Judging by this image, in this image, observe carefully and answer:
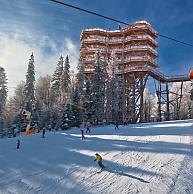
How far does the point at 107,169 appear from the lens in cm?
1138

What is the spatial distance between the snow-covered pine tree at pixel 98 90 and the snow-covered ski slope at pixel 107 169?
65.0ft

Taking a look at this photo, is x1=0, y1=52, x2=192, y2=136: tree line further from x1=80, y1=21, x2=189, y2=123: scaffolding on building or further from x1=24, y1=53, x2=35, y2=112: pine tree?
x1=80, y1=21, x2=189, y2=123: scaffolding on building

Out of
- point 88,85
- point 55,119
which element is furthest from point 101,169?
point 55,119

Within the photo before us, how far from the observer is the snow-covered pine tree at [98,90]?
36688mm

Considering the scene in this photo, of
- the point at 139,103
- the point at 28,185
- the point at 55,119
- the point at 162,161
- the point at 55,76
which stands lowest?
the point at 28,185

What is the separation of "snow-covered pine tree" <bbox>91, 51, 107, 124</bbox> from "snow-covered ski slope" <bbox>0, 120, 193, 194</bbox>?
19.8 m

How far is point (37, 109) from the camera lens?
39.3 metres

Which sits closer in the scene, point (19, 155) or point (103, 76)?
point (19, 155)

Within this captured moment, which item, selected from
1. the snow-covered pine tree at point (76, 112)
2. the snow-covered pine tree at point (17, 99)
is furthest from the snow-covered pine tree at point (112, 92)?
the snow-covered pine tree at point (17, 99)

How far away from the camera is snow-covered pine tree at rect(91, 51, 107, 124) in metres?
36.7

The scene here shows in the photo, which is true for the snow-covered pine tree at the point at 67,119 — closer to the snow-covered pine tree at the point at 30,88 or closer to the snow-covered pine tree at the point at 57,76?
the snow-covered pine tree at the point at 30,88

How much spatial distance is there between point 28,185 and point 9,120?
41.1 meters

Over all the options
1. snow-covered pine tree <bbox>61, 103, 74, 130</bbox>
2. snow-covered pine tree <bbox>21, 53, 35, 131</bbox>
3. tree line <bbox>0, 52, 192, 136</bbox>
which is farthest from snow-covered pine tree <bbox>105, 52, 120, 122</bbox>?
snow-covered pine tree <bbox>21, 53, 35, 131</bbox>

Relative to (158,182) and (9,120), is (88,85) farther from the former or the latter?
(158,182)
